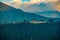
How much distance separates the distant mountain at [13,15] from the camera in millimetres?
1885

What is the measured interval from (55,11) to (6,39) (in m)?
0.77

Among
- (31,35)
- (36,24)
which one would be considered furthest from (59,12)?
(31,35)

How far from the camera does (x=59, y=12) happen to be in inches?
74.5

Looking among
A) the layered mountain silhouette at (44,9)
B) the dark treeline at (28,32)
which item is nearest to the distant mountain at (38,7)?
the layered mountain silhouette at (44,9)

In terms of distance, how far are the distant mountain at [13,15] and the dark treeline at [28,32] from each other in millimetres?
72

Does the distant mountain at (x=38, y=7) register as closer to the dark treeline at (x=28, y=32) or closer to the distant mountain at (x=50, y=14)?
the distant mountain at (x=50, y=14)

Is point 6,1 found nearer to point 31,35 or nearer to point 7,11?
point 7,11

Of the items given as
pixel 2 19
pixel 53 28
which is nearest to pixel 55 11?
pixel 53 28

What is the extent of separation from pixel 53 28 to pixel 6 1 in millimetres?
747

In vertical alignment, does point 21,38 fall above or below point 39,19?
below

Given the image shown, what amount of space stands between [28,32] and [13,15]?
12.2 inches

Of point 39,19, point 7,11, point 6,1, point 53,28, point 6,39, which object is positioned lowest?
point 6,39

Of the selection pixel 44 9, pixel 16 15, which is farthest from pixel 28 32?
pixel 44 9

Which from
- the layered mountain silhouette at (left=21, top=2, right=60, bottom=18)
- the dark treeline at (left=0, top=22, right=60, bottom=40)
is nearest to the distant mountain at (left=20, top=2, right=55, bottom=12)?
the layered mountain silhouette at (left=21, top=2, right=60, bottom=18)
